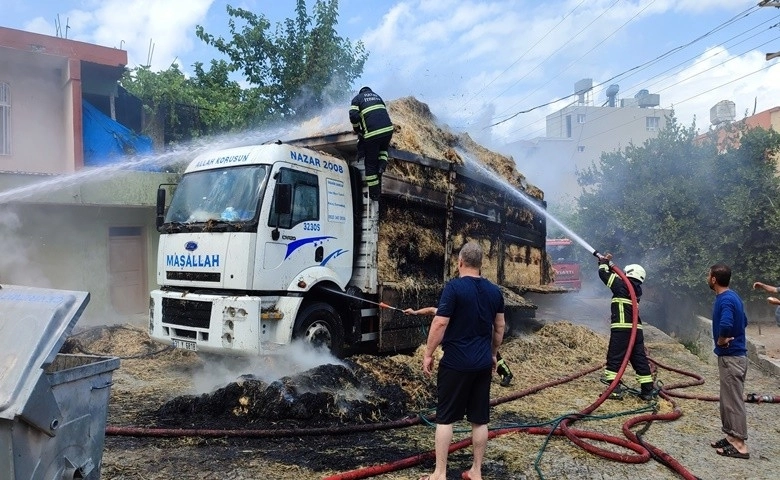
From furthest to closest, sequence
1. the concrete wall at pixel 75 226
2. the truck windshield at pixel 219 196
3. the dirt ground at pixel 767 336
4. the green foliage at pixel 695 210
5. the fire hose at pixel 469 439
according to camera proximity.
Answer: the green foliage at pixel 695 210 → the dirt ground at pixel 767 336 → the concrete wall at pixel 75 226 → the truck windshield at pixel 219 196 → the fire hose at pixel 469 439

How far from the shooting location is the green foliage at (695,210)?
49.1ft

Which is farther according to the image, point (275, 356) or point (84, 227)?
point (84, 227)

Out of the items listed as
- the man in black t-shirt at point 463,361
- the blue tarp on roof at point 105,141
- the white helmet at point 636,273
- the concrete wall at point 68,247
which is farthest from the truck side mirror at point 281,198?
the blue tarp on roof at point 105,141

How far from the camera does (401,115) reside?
9406 millimetres

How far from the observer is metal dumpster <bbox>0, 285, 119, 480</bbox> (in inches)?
103

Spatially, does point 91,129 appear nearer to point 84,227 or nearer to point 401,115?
point 84,227

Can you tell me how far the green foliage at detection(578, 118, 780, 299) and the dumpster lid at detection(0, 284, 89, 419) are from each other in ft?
51.1

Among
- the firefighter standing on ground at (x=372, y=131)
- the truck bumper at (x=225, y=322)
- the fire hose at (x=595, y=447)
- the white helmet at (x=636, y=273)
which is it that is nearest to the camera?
the fire hose at (x=595, y=447)

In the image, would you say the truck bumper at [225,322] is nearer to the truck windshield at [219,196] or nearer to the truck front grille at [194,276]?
the truck front grille at [194,276]

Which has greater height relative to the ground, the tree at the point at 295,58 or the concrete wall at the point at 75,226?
the tree at the point at 295,58

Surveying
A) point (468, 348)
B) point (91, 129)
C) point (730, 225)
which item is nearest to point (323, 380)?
point (468, 348)

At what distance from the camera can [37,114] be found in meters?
13.6

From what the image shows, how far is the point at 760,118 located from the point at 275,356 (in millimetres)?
29547

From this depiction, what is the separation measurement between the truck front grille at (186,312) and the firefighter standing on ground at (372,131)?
2.68 metres
